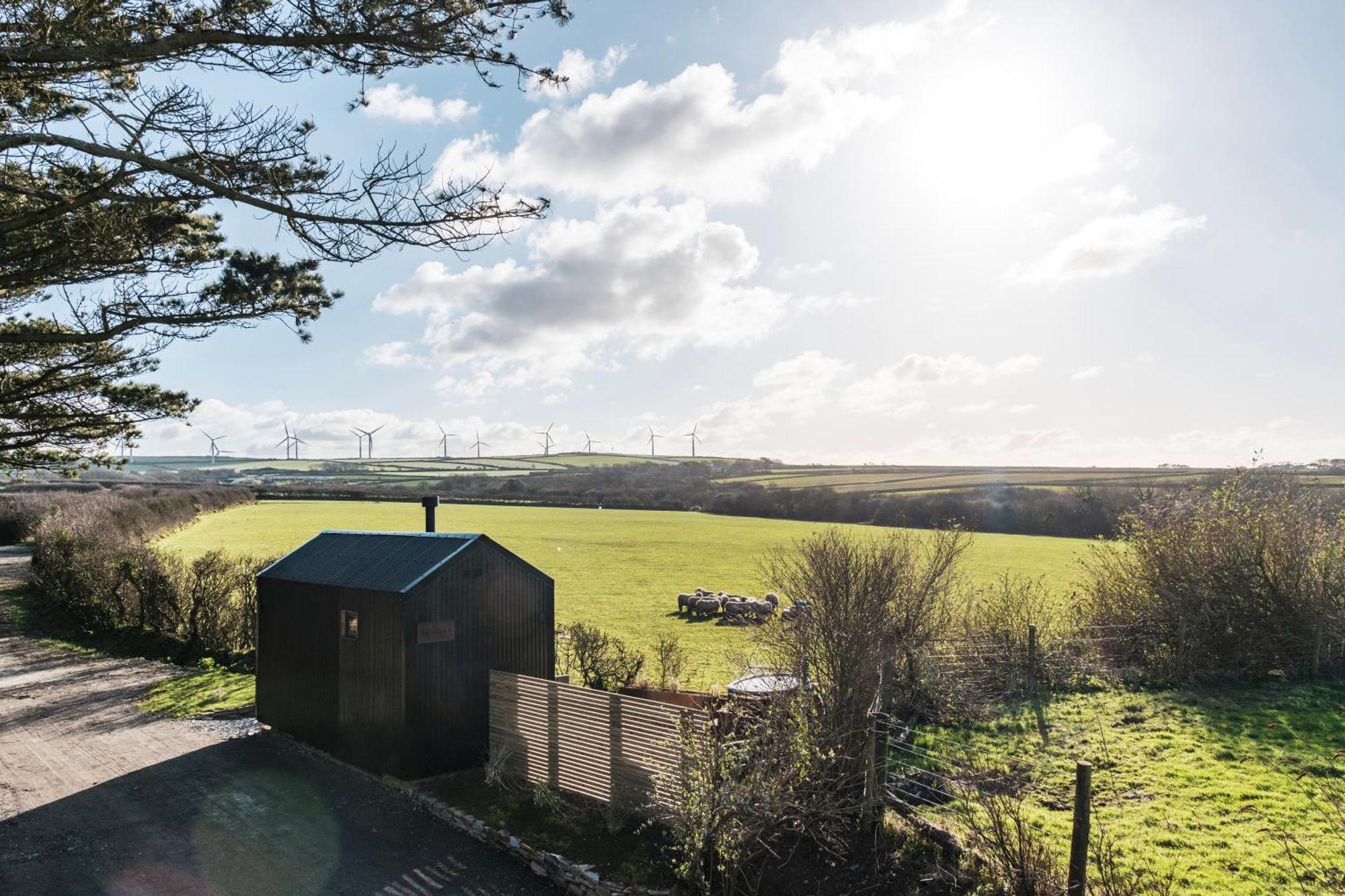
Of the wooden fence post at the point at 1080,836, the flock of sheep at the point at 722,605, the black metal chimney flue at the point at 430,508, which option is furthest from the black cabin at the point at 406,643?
the flock of sheep at the point at 722,605

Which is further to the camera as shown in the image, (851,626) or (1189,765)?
(1189,765)

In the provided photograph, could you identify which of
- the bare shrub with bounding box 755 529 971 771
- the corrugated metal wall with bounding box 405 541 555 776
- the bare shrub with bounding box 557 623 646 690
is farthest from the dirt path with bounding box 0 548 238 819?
the bare shrub with bounding box 755 529 971 771

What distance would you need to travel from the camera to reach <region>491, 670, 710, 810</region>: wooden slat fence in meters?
9.59

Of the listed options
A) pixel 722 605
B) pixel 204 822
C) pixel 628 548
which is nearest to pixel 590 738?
pixel 204 822

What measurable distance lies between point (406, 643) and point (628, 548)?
4342 cm

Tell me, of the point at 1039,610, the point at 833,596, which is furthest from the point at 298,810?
the point at 1039,610

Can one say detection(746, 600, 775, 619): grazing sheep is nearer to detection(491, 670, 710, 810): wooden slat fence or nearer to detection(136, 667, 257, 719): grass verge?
detection(136, 667, 257, 719): grass verge

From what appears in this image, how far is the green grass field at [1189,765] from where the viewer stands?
934 cm

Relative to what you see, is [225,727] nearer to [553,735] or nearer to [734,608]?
[553,735]

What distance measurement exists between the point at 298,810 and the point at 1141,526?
62.1 feet

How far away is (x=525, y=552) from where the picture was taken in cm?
5159

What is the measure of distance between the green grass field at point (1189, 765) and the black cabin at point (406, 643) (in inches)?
256

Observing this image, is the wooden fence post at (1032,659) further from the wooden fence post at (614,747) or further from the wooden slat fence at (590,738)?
the wooden fence post at (614,747)

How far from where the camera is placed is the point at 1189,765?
12.4m
